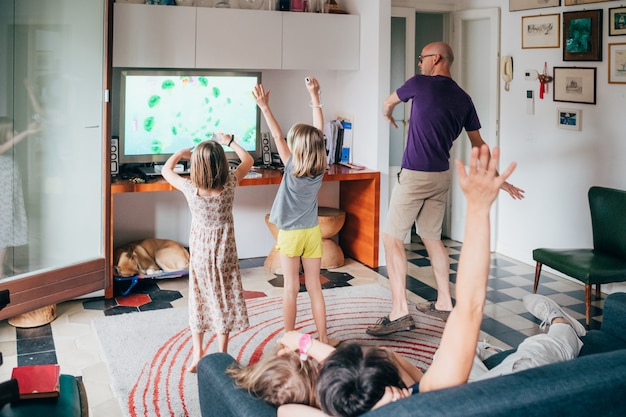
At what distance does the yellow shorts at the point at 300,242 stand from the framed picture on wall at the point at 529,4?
2962mm

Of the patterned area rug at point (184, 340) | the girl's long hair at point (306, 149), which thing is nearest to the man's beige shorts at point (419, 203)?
the patterned area rug at point (184, 340)

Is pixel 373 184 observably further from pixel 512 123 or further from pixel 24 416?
pixel 24 416

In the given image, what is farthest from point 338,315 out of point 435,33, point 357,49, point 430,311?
point 435,33

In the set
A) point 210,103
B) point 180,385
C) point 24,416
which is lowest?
point 180,385

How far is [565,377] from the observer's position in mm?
1998

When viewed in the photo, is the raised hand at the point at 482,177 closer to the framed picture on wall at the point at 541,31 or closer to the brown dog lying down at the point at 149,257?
the brown dog lying down at the point at 149,257

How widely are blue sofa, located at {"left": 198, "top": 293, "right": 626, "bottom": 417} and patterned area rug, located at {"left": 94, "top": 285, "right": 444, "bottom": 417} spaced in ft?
4.57

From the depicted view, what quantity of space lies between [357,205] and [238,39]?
1625 mm

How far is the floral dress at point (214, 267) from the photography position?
12.6ft

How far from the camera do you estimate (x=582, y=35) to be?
5512 millimetres

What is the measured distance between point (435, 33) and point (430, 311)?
10.2 feet

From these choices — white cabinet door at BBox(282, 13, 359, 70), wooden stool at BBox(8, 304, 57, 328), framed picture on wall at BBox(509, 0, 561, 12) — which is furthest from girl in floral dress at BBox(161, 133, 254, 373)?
framed picture on wall at BBox(509, 0, 561, 12)

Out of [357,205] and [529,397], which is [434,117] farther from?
[529,397]

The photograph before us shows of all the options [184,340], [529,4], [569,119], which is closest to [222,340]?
[184,340]
